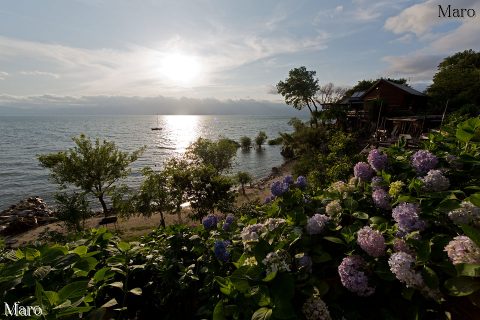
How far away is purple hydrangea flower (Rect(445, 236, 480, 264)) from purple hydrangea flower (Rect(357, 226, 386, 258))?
13.9 inches

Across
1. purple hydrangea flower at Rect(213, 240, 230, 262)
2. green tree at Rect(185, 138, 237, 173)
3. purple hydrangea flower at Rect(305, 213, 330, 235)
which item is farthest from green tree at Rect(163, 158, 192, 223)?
green tree at Rect(185, 138, 237, 173)

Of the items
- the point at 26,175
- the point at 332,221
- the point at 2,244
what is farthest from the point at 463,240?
the point at 26,175

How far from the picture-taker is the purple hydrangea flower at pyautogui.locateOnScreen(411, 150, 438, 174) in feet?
7.69

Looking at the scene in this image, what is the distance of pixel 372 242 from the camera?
1.80 meters

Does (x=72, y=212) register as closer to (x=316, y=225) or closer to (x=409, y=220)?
(x=316, y=225)

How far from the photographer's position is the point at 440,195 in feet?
6.32

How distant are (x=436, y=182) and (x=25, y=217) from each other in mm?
39767

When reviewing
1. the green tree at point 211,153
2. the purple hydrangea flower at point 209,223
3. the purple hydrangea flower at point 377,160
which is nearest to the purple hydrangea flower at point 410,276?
the purple hydrangea flower at point 377,160

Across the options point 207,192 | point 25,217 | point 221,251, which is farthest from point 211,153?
point 221,251

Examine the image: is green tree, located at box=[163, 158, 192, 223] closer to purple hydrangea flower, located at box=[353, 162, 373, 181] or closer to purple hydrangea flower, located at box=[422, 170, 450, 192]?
purple hydrangea flower, located at box=[353, 162, 373, 181]

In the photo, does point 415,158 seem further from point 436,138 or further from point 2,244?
point 2,244

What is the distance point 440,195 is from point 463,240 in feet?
1.64

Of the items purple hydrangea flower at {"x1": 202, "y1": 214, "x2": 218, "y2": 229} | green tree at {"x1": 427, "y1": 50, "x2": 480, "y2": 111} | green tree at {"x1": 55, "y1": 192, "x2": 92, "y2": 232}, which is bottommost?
green tree at {"x1": 55, "y1": 192, "x2": 92, "y2": 232}

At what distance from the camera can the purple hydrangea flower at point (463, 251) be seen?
1.44 m
